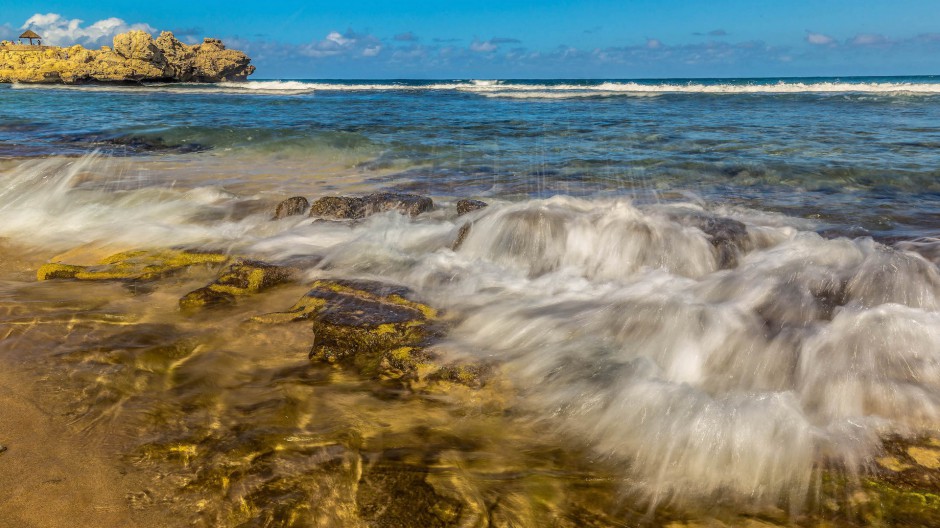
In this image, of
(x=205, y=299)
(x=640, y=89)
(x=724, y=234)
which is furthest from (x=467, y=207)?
(x=640, y=89)

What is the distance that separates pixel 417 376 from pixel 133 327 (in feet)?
5.63

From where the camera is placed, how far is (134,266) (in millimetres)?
4191

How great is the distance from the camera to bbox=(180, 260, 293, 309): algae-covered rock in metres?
3.61

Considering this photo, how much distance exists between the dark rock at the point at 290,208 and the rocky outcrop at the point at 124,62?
69.2m

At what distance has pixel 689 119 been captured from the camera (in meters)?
17.3

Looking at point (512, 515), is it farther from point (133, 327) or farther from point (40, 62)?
point (40, 62)

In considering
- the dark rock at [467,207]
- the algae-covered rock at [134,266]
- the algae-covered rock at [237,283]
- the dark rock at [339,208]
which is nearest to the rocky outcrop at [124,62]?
the dark rock at [339,208]

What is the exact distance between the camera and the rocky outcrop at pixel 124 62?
200 feet

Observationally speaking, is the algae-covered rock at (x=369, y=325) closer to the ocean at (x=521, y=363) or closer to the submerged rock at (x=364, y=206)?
the ocean at (x=521, y=363)

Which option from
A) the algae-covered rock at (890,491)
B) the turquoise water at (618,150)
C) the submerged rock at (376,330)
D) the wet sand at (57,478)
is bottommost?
the algae-covered rock at (890,491)

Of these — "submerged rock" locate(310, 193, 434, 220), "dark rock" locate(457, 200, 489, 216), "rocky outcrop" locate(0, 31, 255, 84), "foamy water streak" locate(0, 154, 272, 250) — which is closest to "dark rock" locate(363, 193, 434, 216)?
"submerged rock" locate(310, 193, 434, 220)

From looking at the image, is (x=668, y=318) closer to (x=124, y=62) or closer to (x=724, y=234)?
(x=724, y=234)

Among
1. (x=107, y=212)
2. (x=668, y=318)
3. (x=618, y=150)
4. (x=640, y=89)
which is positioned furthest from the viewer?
(x=640, y=89)

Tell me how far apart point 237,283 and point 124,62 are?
73.6 meters
